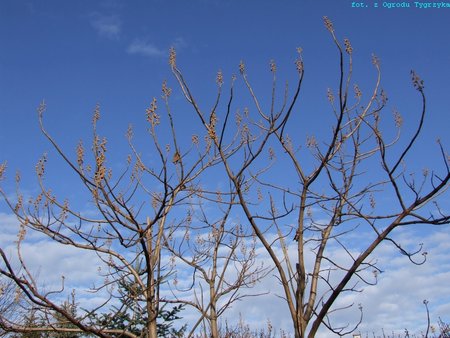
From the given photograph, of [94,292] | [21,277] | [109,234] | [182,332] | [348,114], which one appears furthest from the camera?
[182,332]

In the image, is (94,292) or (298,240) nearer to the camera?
(298,240)

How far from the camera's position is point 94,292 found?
421 cm

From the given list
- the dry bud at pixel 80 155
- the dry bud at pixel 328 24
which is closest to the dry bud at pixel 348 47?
the dry bud at pixel 328 24

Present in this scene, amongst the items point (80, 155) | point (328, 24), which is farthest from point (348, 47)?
point (80, 155)

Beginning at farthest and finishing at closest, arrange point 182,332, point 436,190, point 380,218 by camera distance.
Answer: point 182,332 < point 380,218 < point 436,190

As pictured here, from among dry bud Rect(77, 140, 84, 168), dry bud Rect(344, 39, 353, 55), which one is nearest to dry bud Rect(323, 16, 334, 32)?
dry bud Rect(344, 39, 353, 55)

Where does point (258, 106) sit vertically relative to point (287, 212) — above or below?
above

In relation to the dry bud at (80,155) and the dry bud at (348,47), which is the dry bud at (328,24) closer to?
the dry bud at (348,47)

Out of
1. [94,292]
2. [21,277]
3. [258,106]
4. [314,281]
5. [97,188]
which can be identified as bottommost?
[314,281]

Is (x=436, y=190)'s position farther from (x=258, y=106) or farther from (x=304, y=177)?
(x=258, y=106)

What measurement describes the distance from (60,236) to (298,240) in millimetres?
1813

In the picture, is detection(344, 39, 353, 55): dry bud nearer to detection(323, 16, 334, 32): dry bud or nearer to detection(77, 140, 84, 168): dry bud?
detection(323, 16, 334, 32): dry bud

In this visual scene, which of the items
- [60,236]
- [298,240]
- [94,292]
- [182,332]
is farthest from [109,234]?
[182,332]

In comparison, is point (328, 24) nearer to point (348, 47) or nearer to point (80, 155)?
point (348, 47)
